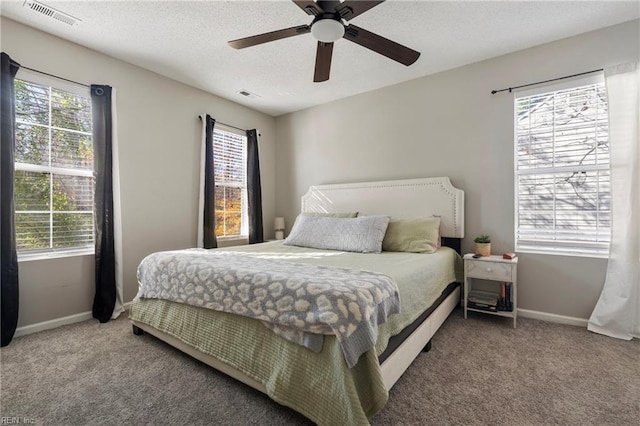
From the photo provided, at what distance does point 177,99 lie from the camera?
3.44 m

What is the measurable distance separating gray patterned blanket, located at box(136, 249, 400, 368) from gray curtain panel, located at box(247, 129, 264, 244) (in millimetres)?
2133

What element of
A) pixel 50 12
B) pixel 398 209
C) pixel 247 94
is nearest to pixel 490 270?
pixel 398 209

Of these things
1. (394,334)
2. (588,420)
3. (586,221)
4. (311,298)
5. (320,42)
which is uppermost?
(320,42)

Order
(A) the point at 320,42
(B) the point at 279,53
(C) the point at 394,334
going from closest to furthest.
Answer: (C) the point at 394,334 → (A) the point at 320,42 → (B) the point at 279,53

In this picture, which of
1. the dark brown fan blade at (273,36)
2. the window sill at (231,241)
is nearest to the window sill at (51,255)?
the window sill at (231,241)

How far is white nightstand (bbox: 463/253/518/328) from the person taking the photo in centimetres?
252

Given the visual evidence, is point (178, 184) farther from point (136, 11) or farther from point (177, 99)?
point (136, 11)

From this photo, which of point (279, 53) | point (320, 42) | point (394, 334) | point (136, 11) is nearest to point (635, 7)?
point (320, 42)

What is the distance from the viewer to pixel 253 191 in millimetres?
4258

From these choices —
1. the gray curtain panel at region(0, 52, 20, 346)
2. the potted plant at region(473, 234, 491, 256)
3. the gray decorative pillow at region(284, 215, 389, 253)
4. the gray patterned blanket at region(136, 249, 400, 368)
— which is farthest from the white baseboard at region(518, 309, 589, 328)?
the gray curtain panel at region(0, 52, 20, 346)

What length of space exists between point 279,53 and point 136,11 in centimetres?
121

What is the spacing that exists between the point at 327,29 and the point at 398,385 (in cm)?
221

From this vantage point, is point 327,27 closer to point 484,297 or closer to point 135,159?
point 135,159

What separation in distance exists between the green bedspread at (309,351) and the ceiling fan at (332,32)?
1.54 metres
